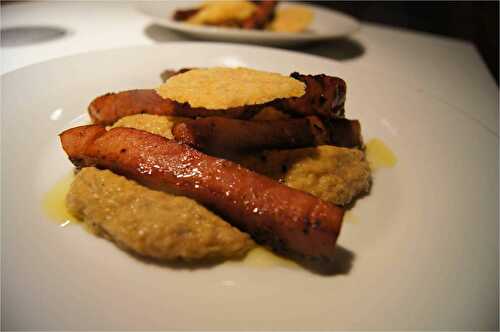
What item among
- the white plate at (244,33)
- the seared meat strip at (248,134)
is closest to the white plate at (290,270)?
the seared meat strip at (248,134)

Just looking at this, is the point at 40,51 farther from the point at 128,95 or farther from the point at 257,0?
the point at 257,0

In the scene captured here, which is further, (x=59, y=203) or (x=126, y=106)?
(x=126, y=106)

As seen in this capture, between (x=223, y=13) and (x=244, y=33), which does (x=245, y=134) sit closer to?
(x=244, y=33)

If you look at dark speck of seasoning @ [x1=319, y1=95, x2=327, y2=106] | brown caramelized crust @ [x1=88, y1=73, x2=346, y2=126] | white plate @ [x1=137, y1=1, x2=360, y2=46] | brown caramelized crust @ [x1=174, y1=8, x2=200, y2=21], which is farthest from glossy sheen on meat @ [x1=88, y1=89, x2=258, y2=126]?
brown caramelized crust @ [x1=174, y1=8, x2=200, y2=21]

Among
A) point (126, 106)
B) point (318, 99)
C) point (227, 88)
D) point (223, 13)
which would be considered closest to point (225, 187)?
point (227, 88)

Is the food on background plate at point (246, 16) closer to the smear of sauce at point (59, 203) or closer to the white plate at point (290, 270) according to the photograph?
the white plate at point (290, 270)
